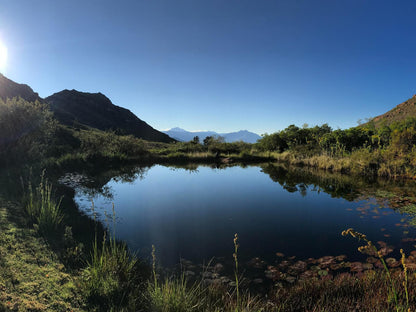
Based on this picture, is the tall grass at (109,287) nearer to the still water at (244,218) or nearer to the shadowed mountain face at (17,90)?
the still water at (244,218)

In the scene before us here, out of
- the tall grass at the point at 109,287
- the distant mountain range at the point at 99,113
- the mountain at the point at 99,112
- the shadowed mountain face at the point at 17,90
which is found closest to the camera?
the tall grass at the point at 109,287

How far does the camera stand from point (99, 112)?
480 ft

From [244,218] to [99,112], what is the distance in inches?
6377

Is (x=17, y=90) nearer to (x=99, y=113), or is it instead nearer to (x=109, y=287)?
(x=99, y=113)

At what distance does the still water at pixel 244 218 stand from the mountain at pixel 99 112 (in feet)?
395

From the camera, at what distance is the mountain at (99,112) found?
5230 inches

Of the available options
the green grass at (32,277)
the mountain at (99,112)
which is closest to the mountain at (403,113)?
the green grass at (32,277)

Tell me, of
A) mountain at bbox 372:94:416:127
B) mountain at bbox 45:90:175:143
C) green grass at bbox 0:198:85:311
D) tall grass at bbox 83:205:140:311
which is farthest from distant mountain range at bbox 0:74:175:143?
tall grass at bbox 83:205:140:311

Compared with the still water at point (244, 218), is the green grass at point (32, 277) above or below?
above

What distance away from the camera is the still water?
5.23 meters

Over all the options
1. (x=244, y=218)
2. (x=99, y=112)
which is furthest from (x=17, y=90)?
(x=244, y=218)

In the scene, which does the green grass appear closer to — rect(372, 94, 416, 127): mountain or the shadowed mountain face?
rect(372, 94, 416, 127): mountain

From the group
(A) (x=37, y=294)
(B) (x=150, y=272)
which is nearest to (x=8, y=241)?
(A) (x=37, y=294)

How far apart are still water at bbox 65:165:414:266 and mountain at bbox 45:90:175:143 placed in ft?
395
